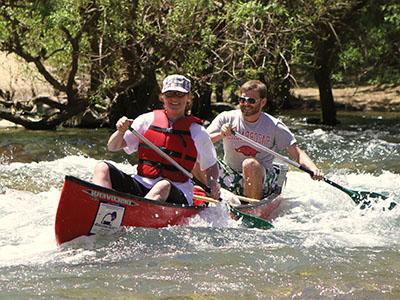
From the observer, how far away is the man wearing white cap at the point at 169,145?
19.8 ft

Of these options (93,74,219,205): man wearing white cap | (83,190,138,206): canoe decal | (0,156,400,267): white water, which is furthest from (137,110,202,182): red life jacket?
(83,190,138,206): canoe decal

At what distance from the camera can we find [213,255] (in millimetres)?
5523

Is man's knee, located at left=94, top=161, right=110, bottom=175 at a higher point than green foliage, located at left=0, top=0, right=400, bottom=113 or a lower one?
lower

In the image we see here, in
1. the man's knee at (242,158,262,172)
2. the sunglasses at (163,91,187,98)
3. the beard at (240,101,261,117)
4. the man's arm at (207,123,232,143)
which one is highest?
the sunglasses at (163,91,187,98)

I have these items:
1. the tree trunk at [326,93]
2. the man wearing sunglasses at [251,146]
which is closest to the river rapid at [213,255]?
the man wearing sunglasses at [251,146]

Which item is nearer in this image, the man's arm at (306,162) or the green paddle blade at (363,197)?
the man's arm at (306,162)

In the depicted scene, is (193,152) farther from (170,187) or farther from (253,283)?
(253,283)

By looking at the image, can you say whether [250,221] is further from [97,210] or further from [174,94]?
[97,210]

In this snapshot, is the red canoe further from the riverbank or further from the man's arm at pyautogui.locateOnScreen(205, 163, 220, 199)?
the riverbank

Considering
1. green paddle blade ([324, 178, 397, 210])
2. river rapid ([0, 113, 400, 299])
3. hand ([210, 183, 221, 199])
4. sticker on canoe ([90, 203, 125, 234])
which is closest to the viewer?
river rapid ([0, 113, 400, 299])

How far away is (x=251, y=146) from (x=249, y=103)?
1.36ft

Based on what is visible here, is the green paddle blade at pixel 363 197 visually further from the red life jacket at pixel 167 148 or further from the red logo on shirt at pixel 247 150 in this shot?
the red life jacket at pixel 167 148

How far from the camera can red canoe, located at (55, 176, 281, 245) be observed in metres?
5.46

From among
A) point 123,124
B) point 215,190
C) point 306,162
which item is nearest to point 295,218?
point 306,162
